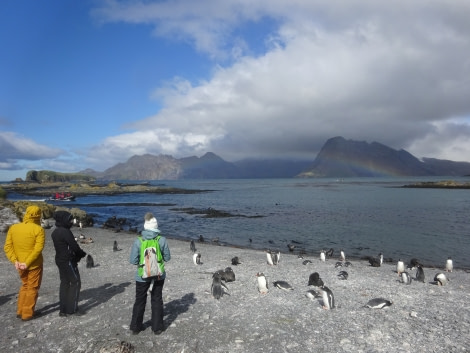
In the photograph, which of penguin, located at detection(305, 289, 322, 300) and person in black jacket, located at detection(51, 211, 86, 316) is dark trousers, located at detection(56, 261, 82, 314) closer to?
person in black jacket, located at detection(51, 211, 86, 316)

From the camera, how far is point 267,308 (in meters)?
11.4

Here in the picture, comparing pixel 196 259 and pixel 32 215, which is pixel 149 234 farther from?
pixel 196 259

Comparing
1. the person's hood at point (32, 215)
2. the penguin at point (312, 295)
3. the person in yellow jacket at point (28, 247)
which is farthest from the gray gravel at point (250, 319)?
the person's hood at point (32, 215)

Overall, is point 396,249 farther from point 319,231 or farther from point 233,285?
point 233,285

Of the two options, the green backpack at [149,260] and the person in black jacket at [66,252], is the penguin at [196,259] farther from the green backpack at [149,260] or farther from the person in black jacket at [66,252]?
the green backpack at [149,260]

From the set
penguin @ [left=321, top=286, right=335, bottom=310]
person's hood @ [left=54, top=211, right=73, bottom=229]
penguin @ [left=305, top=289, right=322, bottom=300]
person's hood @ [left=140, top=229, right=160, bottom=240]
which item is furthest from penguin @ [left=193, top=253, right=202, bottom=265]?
person's hood @ [left=140, top=229, right=160, bottom=240]

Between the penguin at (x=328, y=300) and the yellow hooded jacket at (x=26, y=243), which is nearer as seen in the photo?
the yellow hooded jacket at (x=26, y=243)

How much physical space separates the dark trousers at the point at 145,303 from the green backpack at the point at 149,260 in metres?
0.37

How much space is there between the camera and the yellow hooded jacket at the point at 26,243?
29.3 ft

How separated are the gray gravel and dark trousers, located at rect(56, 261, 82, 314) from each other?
40 centimetres

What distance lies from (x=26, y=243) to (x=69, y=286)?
1.79 meters

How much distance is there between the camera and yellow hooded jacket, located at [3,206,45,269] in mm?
8922

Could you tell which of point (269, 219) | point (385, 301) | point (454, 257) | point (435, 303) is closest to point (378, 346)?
point (385, 301)

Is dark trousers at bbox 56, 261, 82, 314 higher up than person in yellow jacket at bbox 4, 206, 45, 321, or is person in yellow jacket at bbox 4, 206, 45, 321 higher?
person in yellow jacket at bbox 4, 206, 45, 321
